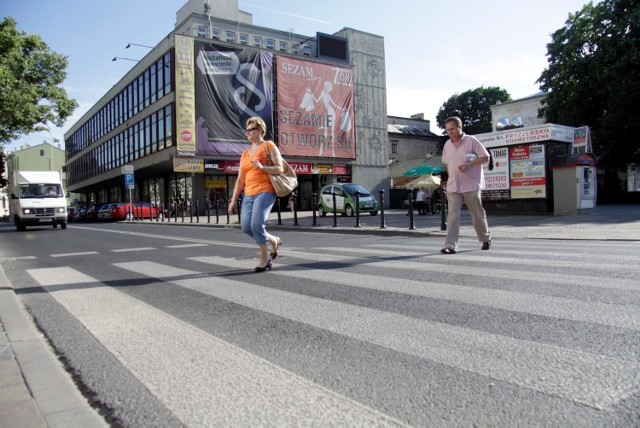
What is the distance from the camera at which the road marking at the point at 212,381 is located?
76.4 inches

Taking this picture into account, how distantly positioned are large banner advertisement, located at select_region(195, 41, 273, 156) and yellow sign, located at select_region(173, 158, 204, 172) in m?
0.69

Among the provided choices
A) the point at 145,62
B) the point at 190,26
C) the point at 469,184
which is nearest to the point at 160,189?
the point at 145,62

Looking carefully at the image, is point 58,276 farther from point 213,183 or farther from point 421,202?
point 213,183

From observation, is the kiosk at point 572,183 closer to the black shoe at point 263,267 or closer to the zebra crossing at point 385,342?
the zebra crossing at point 385,342

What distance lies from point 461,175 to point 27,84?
27465mm

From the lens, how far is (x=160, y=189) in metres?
43.0

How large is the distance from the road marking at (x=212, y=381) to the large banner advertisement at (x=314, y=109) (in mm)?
35401

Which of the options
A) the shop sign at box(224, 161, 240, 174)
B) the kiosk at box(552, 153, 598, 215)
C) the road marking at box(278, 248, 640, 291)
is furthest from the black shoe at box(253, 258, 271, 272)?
the shop sign at box(224, 161, 240, 174)

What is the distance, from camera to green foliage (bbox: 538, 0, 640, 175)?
2867 cm

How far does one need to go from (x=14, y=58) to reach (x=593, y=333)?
96.3 ft

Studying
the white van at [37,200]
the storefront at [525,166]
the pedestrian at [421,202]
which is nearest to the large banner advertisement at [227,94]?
the white van at [37,200]

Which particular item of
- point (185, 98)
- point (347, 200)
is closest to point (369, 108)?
point (185, 98)

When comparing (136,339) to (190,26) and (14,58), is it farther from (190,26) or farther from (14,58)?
(190,26)

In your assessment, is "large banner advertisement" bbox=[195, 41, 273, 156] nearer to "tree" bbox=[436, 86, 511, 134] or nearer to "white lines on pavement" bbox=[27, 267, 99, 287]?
"white lines on pavement" bbox=[27, 267, 99, 287]
